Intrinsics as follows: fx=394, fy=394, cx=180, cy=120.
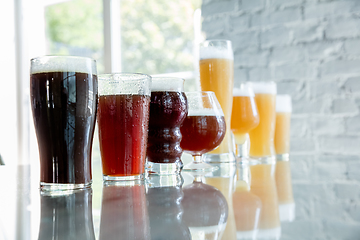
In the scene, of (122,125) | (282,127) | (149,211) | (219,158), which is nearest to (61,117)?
(122,125)

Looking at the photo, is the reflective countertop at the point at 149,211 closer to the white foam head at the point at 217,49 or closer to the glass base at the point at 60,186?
the glass base at the point at 60,186

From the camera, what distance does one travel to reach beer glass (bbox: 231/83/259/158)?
101cm

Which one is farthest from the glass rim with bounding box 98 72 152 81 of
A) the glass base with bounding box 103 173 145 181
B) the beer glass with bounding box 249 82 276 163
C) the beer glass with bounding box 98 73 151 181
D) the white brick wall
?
the white brick wall

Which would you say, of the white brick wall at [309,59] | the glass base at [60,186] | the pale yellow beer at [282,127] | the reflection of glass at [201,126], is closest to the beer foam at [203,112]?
the reflection of glass at [201,126]

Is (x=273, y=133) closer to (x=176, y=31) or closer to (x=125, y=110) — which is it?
(x=125, y=110)

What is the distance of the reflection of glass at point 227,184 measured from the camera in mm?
320

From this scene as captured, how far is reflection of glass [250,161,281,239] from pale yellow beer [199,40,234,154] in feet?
0.72

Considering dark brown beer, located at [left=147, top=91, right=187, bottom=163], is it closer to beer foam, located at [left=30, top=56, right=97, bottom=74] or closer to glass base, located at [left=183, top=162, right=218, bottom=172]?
glass base, located at [left=183, top=162, right=218, bottom=172]

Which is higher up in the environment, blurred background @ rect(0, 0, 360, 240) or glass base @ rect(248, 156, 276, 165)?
blurred background @ rect(0, 0, 360, 240)

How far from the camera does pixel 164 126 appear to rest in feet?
2.35

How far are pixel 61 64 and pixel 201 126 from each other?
349mm

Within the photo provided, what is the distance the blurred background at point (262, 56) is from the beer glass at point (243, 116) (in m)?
0.14

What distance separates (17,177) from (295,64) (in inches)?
65.7

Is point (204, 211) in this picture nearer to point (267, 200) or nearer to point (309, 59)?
point (267, 200)
